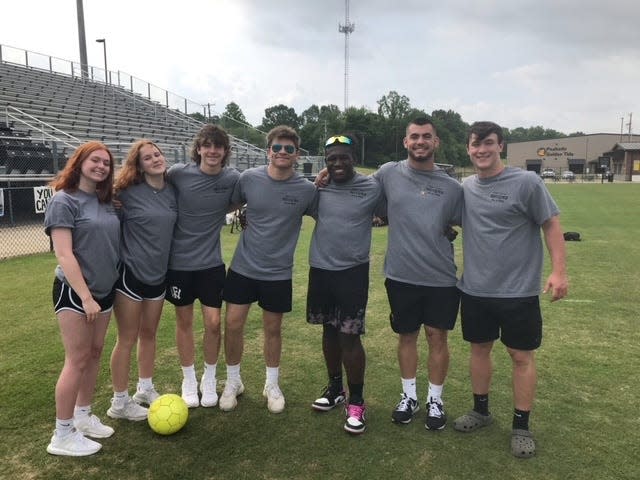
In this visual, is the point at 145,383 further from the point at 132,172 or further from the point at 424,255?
the point at 424,255

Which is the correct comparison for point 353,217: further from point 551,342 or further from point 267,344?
point 551,342

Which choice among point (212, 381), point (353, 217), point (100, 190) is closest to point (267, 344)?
point (212, 381)

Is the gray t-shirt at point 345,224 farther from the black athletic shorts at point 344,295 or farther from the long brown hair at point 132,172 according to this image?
the long brown hair at point 132,172

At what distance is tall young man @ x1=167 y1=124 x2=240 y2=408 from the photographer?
373cm

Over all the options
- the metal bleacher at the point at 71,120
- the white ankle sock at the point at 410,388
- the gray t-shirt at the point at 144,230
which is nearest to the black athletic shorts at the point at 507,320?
the white ankle sock at the point at 410,388

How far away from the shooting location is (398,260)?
3.57m

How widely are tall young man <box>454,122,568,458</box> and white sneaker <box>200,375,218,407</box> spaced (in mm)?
2035

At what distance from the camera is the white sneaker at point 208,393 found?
12.7 feet

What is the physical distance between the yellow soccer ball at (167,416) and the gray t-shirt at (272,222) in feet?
3.48

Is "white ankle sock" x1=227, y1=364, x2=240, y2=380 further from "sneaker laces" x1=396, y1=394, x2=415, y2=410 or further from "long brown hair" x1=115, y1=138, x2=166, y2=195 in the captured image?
"long brown hair" x1=115, y1=138, x2=166, y2=195

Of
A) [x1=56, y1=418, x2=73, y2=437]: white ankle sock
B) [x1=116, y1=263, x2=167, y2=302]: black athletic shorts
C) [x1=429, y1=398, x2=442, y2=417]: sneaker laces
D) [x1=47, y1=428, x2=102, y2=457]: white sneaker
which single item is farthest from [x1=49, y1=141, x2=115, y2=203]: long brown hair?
[x1=429, y1=398, x2=442, y2=417]: sneaker laces

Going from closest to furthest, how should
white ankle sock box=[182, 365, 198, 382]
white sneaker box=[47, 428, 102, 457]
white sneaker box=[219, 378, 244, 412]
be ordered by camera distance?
white sneaker box=[47, 428, 102, 457]
white sneaker box=[219, 378, 244, 412]
white ankle sock box=[182, 365, 198, 382]

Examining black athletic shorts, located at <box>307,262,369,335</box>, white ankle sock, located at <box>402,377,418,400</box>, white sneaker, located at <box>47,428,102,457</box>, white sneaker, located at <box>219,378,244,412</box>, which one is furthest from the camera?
white sneaker, located at <box>219,378,244,412</box>

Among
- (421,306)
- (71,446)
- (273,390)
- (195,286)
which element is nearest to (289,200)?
(195,286)
